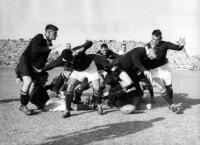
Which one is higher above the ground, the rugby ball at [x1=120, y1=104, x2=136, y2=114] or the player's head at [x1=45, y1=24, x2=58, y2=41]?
the player's head at [x1=45, y1=24, x2=58, y2=41]

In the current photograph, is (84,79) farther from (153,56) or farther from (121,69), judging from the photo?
(153,56)

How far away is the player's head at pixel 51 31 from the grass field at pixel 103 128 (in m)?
1.85

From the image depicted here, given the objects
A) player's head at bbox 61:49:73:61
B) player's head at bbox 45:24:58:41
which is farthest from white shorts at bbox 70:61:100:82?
player's head at bbox 45:24:58:41

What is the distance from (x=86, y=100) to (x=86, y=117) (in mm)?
1693

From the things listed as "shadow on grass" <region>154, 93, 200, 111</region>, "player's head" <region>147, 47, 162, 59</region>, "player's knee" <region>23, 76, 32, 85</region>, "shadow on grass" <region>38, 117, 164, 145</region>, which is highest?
"player's head" <region>147, 47, 162, 59</region>

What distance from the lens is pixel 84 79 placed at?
9.06 m

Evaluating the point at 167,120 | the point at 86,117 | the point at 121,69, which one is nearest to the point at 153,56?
the point at 121,69

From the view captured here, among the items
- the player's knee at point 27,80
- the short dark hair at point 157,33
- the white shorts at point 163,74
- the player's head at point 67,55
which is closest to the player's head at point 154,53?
the short dark hair at point 157,33

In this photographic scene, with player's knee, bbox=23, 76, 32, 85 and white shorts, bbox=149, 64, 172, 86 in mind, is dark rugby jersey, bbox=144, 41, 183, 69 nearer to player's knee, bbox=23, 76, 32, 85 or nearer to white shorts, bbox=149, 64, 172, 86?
white shorts, bbox=149, 64, 172, 86

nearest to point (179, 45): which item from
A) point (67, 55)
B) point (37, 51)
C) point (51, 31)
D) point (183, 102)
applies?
point (183, 102)

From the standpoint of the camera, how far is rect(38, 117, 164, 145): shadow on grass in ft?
19.4

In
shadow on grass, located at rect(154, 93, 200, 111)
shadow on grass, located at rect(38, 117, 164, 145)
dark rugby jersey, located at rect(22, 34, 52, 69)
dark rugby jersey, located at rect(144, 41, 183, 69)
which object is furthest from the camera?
shadow on grass, located at rect(154, 93, 200, 111)

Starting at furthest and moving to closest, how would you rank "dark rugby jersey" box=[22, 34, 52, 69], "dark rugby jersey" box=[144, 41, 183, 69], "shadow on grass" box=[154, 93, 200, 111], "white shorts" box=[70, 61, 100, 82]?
"shadow on grass" box=[154, 93, 200, 111]
"dark rugby jersey" box=[144, 41, 183, 69]
"white shorts" box=[70, 61, 100, 82]
"dark rugby jersey" box=[22, 34, 52, 69]

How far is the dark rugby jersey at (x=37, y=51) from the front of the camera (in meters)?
8.28
